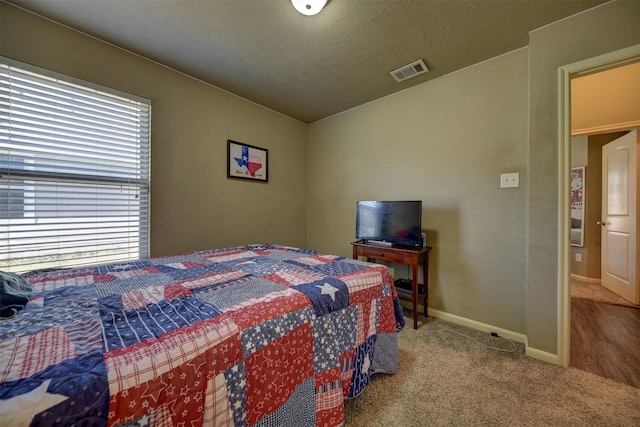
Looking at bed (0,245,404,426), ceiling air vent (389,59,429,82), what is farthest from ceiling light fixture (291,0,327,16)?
bed (0,245,404,426)

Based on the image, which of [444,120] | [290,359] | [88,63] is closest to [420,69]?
[444,120]

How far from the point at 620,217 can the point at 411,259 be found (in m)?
3.02

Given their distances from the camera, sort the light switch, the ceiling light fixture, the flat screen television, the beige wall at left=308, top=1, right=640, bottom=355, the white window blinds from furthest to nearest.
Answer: the flat screen television < the light switch < the beige wall at left=308, top=1, right=640, bottom=355 < the white window blinds < the ceiling light fixture

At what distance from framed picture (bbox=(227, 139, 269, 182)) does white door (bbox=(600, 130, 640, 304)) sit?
14.3 feet

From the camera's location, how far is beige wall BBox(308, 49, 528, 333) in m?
2.11

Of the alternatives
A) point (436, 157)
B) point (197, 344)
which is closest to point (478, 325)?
point (436, 157)

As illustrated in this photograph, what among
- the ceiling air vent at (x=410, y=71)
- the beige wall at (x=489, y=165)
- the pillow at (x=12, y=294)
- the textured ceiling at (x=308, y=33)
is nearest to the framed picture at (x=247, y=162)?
the textured ceiling at (x=308, y=33)

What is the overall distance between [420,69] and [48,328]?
118 inches

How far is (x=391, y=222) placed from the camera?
257 cm

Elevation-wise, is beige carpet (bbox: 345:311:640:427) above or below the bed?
below

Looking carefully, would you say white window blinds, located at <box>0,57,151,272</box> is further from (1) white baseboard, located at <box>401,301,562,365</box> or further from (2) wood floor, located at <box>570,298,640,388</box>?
(2) wood floor, located at <box>570,298,640,388</box>

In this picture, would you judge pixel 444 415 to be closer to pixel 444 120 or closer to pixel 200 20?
pixel 444 120

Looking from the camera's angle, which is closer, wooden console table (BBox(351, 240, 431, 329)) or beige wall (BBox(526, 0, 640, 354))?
beige wall (BBox(526, 0, 640, 354))

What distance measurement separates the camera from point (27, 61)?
1717 millimetres
